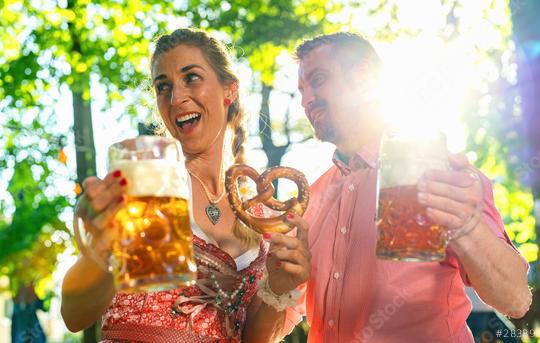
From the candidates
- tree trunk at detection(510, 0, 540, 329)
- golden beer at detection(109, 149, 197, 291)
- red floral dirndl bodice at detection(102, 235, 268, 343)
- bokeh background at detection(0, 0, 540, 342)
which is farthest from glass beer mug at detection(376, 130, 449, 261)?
bokeh background at detection(0, 0, 540, 342)

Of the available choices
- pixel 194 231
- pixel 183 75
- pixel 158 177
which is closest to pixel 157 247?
pixel 158 177

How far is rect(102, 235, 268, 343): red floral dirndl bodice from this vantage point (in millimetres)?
2377

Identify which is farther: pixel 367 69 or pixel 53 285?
pixel 53 285

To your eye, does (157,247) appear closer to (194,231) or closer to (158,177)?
(158,177)

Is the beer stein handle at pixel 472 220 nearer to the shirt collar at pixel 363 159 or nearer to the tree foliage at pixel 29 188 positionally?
the shirt collar at pixel 363 159

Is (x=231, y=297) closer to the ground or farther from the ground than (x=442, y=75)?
closer to the ground

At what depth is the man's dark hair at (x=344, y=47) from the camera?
2.87 m

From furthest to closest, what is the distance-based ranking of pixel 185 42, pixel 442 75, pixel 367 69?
pixel 442 75 → pixel 367 69 → pixel 185 42

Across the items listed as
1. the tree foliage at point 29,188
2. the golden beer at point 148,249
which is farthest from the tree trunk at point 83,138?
the golden beer at point 148,249

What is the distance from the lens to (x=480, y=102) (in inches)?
369

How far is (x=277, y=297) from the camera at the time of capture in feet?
7.42

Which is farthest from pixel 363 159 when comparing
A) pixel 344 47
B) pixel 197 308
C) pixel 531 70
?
pixel 531 70

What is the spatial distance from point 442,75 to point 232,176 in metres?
6.58

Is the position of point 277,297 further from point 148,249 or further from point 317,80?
point 317,80
